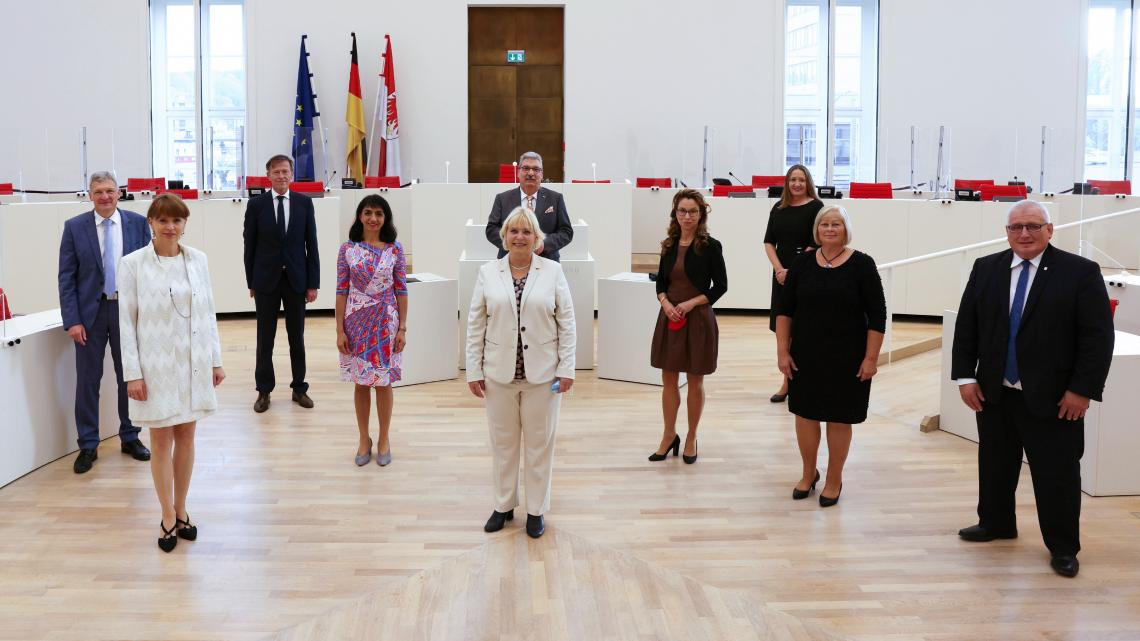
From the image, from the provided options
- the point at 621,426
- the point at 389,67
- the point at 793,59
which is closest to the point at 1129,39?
the point at 793,59

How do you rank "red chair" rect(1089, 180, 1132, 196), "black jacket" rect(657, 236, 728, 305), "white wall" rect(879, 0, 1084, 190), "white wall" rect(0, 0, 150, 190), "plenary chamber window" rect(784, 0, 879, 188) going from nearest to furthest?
"black jacket" rect(657, 236, 728, 305), "red chair" rect(1089, 180, 1132, 196), "white wall" rect(0, 0, 150, 190), "white wall" rect(879, 0, 1084, 190), "plenary chamber window" rect(784, 0, 879, 188)

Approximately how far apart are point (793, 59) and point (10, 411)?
12.8 metres

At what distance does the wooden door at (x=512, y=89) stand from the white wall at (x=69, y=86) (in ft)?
15.4

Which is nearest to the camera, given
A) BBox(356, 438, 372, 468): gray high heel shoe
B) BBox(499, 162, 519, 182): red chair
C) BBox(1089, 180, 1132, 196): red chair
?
BBox(356, 438, 372, 468): gray high heel shoe

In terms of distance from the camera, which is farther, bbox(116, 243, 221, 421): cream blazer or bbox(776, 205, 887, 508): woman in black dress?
bbox(776, 205, 887, 508): woman in black dress

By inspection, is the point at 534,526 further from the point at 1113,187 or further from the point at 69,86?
the point at 69,86

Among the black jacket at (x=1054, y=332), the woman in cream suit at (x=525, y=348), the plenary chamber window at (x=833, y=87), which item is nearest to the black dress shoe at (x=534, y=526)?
the woman in cream suit at (x=525, y=348)

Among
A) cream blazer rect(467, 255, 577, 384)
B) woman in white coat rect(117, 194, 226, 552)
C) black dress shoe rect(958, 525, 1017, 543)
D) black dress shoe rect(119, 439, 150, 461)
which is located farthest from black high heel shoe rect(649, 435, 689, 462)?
black dress shoe rect(119, 439, 150, 461)

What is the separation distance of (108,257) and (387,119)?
30.9 feet

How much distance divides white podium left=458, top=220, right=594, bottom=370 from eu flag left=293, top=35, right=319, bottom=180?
709 cm

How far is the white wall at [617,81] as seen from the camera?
48.1 feet

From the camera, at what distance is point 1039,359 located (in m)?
3.94

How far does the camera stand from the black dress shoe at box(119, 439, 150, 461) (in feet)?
18.1

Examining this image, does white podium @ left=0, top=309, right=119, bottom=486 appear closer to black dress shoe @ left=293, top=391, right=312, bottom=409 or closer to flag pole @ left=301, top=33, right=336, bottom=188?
black dress shoe @ left=293, top=391, right=312, bottom=409
